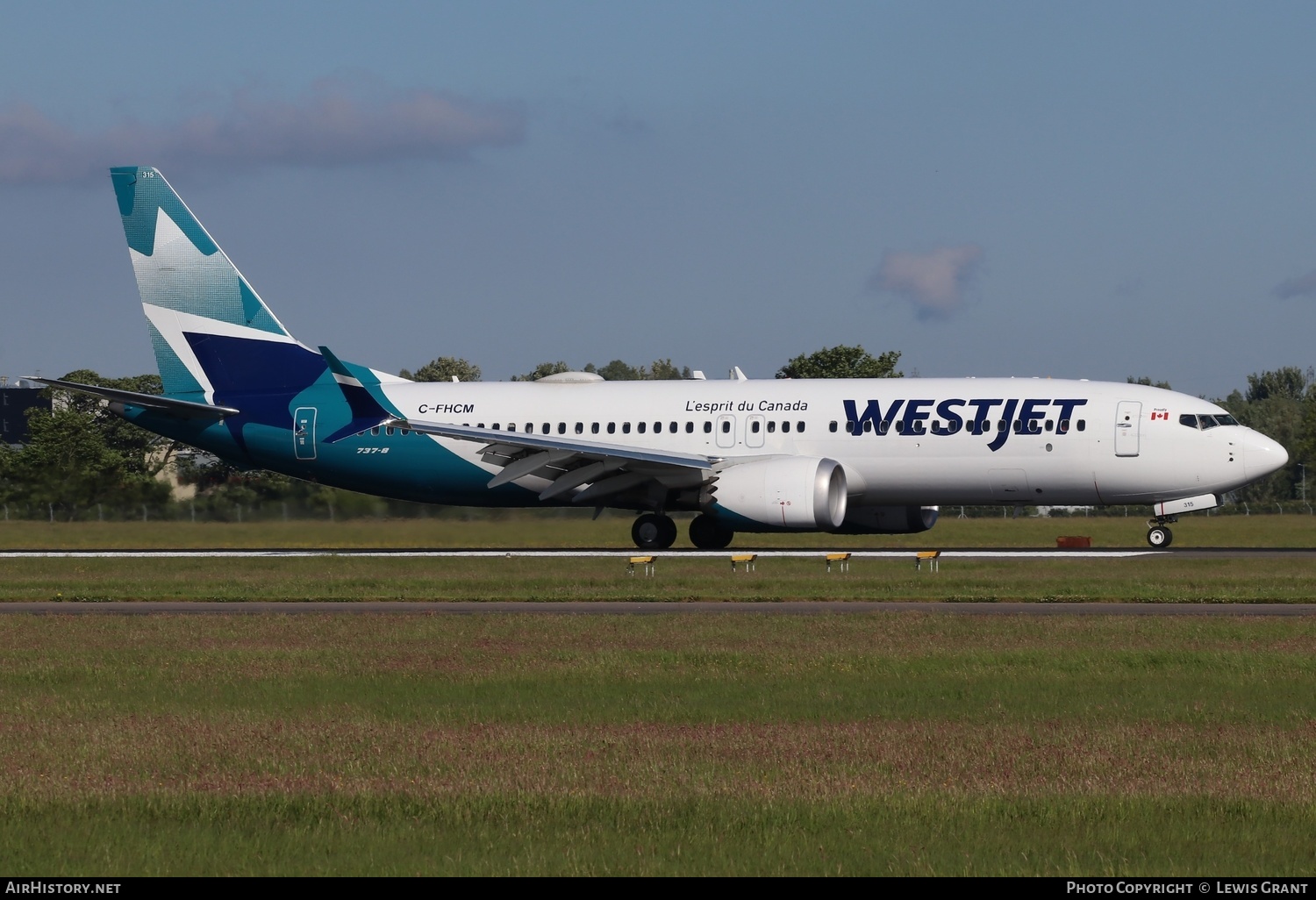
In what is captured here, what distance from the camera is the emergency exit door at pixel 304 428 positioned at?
41.9m

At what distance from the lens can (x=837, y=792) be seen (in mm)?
10758

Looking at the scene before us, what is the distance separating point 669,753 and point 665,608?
12.1 m

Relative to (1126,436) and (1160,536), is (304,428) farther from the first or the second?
(1160,536)

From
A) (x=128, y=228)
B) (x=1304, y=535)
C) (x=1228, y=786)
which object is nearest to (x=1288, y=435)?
(x=1304, y=535)

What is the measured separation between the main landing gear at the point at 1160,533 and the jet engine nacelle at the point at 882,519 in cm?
539

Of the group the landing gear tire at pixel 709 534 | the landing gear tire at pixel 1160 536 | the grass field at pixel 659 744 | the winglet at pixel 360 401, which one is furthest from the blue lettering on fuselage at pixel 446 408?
the grass field at pixel 659 744

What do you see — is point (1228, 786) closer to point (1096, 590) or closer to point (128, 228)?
point (1096, 590)

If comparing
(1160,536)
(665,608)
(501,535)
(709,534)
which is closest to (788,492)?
(709,534)

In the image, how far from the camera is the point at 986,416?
36938 mm

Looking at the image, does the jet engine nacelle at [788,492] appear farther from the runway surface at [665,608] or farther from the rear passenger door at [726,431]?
the runway surface at [665,608]

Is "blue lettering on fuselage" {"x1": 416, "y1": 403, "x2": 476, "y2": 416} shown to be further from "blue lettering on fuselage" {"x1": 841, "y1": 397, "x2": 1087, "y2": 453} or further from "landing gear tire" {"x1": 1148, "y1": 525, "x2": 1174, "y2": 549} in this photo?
"landing gear tire" {"x1": 1148, "y1": 525, "x2": 1174, "y2": 549}

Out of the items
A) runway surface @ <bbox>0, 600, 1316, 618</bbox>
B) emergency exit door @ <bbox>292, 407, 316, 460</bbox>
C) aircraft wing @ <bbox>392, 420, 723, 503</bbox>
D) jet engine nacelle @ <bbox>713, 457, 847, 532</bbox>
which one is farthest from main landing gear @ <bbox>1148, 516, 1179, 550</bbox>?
emergency exit door @ <bbox>292, 407, 316, 460</bbox>
